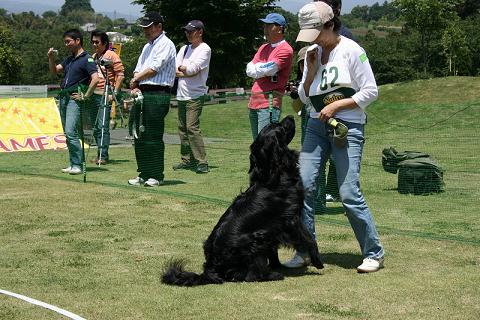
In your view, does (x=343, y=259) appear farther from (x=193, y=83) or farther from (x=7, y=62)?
(x=7, y=62)

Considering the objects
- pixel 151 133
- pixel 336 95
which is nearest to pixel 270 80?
pixel 151 133

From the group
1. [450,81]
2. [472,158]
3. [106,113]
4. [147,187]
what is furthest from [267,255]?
[450,81]

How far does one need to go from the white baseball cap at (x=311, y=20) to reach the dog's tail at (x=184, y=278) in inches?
68.3

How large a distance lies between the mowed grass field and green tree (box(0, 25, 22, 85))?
67973mm

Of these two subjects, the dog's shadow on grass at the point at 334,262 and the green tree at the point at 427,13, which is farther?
the green tree at the point at 427,13

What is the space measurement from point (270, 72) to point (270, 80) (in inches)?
9.1

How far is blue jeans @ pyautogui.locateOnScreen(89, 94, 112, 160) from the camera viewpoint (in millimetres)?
11672

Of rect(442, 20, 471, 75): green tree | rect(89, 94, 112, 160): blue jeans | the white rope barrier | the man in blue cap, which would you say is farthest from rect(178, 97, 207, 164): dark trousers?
rect(442, 20, 471, 75): green tree

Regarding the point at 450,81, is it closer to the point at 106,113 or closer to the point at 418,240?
the point at 106,113

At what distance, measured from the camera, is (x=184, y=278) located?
193 inches

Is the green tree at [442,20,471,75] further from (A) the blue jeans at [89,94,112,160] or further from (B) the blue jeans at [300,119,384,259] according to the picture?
(B) the blue jeans at [300,119,384,259]

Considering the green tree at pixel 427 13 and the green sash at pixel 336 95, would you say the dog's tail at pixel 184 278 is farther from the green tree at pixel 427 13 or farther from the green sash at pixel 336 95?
the green tree at pixel 427 13

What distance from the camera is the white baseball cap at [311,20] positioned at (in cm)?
498

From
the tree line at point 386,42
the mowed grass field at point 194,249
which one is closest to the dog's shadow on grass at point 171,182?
the mowed grass field at point 194,249
